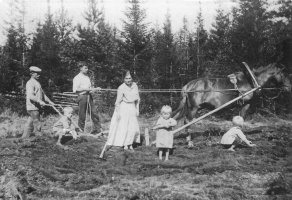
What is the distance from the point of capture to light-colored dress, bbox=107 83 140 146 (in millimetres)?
8859

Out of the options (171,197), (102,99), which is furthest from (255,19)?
(171,197)

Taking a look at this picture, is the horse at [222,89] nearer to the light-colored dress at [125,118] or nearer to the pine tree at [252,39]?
the light-colored dress at [125,118]

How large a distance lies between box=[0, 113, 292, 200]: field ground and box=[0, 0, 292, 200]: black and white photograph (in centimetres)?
3

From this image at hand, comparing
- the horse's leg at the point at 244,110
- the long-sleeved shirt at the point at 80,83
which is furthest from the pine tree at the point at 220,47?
the long-sleeved shirt at the point at 80,83

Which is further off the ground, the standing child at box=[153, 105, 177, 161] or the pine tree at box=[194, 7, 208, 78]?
the pine tree at box=[194, 7, 208, 78]

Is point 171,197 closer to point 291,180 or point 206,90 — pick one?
point 291,180

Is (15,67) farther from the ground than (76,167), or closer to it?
farther from the ground

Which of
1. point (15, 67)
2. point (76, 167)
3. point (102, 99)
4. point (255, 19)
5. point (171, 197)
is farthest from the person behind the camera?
point (15, 67)

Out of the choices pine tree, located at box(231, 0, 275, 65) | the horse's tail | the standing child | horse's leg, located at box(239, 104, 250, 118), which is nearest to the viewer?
the standing child

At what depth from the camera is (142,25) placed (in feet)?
74.4

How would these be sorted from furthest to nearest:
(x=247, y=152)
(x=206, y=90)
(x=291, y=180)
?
(x=206, y=90)
(x=247, y=152)
(x=291, y=180)

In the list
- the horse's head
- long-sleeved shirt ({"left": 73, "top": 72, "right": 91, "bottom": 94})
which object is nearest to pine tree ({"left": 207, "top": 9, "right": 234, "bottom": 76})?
the horse's head

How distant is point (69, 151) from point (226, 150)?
12.9ft

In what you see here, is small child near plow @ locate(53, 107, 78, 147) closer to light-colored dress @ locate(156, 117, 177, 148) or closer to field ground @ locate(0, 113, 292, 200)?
field ground @ locate(0, 113, 292, 200)
